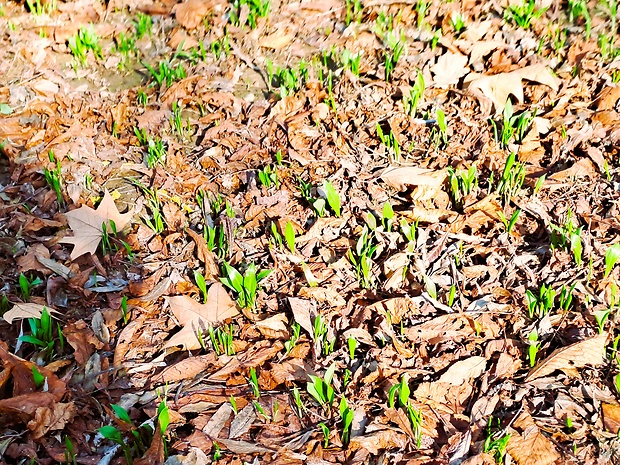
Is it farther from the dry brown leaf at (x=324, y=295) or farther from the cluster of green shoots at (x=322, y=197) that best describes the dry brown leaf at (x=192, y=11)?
the dry brown leaf at (x=324, y=295)

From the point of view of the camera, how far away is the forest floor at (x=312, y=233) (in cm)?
212

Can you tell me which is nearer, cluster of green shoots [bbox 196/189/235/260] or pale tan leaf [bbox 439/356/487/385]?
pale tan leaf [bbox 439/356/487/385]

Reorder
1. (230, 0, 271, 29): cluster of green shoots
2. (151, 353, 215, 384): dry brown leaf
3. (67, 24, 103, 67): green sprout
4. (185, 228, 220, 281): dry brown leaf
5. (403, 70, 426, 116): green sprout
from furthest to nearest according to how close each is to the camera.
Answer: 1. (230, 0, 271, 29): cluster of green shoots
2. (67, 24, 103, 67): green sprout
3. (403, 70, 426, 116): green sprout
4. (185, 228, 220, 281): dry brown leaf
5. (151, 353, 215, 384): dry brown leaf

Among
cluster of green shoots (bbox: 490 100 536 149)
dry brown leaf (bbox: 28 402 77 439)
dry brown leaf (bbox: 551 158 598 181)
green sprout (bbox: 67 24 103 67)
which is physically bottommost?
dry brown leaf (bbox: 28 402 77 439)

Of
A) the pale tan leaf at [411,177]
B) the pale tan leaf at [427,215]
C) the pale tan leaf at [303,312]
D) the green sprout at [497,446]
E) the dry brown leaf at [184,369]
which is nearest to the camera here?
the green sprout at [497,446]

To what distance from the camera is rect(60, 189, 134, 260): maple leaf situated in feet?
8.76

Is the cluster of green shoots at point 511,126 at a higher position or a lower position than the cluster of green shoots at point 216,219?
higher

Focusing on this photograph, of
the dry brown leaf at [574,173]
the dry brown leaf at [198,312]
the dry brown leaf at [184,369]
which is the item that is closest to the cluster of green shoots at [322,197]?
the dry brown leaf at [198,312]

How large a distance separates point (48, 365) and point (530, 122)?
7.90 feet

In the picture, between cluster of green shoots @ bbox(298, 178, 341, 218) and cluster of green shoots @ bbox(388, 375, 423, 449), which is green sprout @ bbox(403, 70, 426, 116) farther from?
cluster of green shoots @ bbox(388, 375, 423, 449)

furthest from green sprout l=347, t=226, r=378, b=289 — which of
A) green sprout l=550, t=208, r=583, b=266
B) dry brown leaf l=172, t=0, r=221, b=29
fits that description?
dry brown leaf l=172, t=0, r=221, b=29

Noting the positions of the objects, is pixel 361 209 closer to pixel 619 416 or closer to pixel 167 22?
pixel 619 416

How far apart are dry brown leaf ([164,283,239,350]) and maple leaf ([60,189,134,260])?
1.62 ft

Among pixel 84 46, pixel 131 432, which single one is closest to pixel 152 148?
pixel 84 46
